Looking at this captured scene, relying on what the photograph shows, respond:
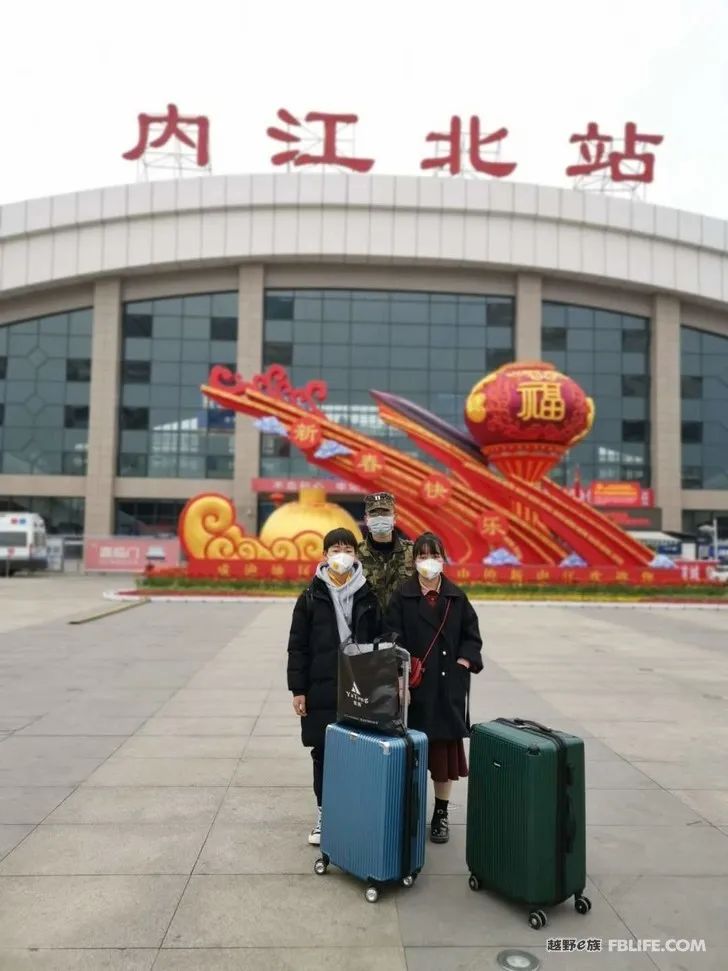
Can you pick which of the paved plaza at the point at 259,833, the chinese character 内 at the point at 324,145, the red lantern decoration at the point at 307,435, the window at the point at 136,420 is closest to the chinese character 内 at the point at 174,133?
the chinese character 内 at the point at 324,145

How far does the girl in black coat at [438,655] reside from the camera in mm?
3895

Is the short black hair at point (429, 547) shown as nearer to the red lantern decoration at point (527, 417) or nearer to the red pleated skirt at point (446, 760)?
the red pleated skirt at point (446, 760)

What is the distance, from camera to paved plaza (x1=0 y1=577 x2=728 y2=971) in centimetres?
294

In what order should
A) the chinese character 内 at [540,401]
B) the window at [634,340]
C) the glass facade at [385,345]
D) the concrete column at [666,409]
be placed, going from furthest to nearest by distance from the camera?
the window at [634,340] → the glass facade at [385,345] → the concrete column at [666,409] → the chinese character 内 at [540,401]

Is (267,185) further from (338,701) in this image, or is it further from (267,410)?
(338,701)

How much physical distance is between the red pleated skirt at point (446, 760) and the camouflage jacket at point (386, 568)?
80cm

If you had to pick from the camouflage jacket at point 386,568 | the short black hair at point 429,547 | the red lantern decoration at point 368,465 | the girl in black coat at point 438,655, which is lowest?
the girl in black coat at point 438,655

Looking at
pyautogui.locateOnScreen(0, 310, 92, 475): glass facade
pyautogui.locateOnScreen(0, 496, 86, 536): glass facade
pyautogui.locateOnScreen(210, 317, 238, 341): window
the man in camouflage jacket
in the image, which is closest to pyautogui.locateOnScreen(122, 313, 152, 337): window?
pyautogui.locateOnScreen(0, 310, 92, 475): glass facade

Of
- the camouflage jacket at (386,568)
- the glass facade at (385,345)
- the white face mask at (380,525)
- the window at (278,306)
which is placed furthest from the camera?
the window at (278,306)

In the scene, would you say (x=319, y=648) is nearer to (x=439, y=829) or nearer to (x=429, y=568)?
(x=429, y=568)

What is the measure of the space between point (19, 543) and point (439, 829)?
2826cm

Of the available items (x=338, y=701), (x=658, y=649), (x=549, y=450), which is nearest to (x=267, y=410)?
(x=549, y=450)

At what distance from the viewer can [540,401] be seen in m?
19.5

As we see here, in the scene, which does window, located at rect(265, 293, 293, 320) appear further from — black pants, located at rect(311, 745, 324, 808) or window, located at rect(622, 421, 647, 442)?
black pants, located at rect(311, 745, 324, 808)
